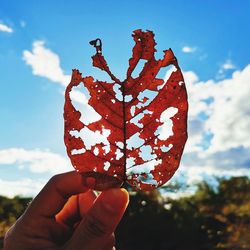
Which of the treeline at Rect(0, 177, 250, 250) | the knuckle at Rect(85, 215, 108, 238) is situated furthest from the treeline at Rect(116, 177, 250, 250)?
the knuckle at Rect(85, 215, 108, 238)

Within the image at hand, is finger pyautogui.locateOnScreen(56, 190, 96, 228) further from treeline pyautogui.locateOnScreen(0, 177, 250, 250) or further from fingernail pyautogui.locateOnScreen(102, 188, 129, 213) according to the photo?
treeline pyautogui.locateOnScreen(0, 177, 250, 250)

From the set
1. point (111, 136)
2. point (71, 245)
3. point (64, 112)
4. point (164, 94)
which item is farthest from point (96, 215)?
point (164, 94)

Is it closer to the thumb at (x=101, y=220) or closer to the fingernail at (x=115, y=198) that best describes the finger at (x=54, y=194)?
the thumb at (x=101, y=220)

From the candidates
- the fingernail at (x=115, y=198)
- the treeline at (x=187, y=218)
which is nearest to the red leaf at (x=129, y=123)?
the fingernail at (x=115, y=198)

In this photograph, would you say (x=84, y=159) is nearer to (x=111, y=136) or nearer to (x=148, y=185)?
(x=111, y=136)

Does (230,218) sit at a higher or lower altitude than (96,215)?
higher

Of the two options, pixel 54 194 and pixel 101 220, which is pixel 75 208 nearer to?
pixel 54 194

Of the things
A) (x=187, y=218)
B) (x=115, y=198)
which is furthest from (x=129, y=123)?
(x=187, y=218)
